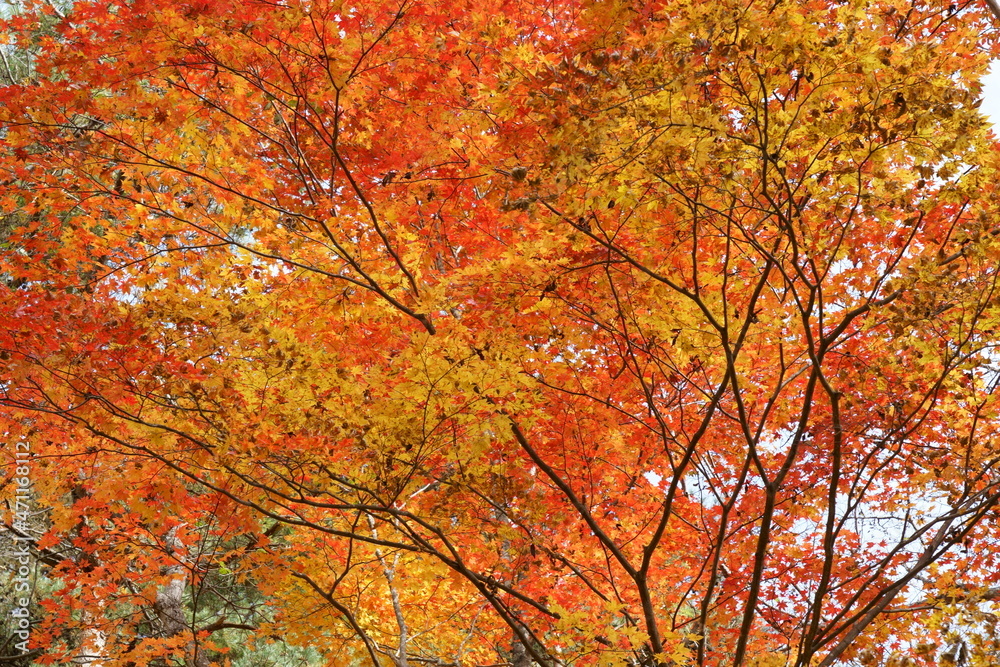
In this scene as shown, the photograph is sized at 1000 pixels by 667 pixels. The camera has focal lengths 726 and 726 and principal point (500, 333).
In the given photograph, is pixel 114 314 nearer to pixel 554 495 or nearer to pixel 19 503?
pixel 554 495

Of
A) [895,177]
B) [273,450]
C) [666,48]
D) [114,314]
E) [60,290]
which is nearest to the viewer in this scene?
[666,48]

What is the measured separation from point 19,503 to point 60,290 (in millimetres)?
4445

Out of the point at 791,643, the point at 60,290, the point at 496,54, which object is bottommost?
the point at 791,643

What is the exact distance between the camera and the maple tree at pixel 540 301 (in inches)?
132

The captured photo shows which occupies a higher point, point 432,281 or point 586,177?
point 432,281

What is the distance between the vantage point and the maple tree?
11.0ft

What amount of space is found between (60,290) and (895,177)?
561 centimetres

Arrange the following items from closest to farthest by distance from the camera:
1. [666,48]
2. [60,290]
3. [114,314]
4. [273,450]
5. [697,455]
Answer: [666,48] < [273,450] < [114,314] < [60,290] < [697,455]

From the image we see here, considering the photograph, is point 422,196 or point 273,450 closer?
point 273,450

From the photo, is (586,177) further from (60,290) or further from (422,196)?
(60,290)

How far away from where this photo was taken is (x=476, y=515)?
5234mm

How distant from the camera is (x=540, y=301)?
4414 mm

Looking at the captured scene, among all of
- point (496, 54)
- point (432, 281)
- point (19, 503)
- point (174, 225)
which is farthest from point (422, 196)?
point (19, 503)

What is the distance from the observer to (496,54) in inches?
193
